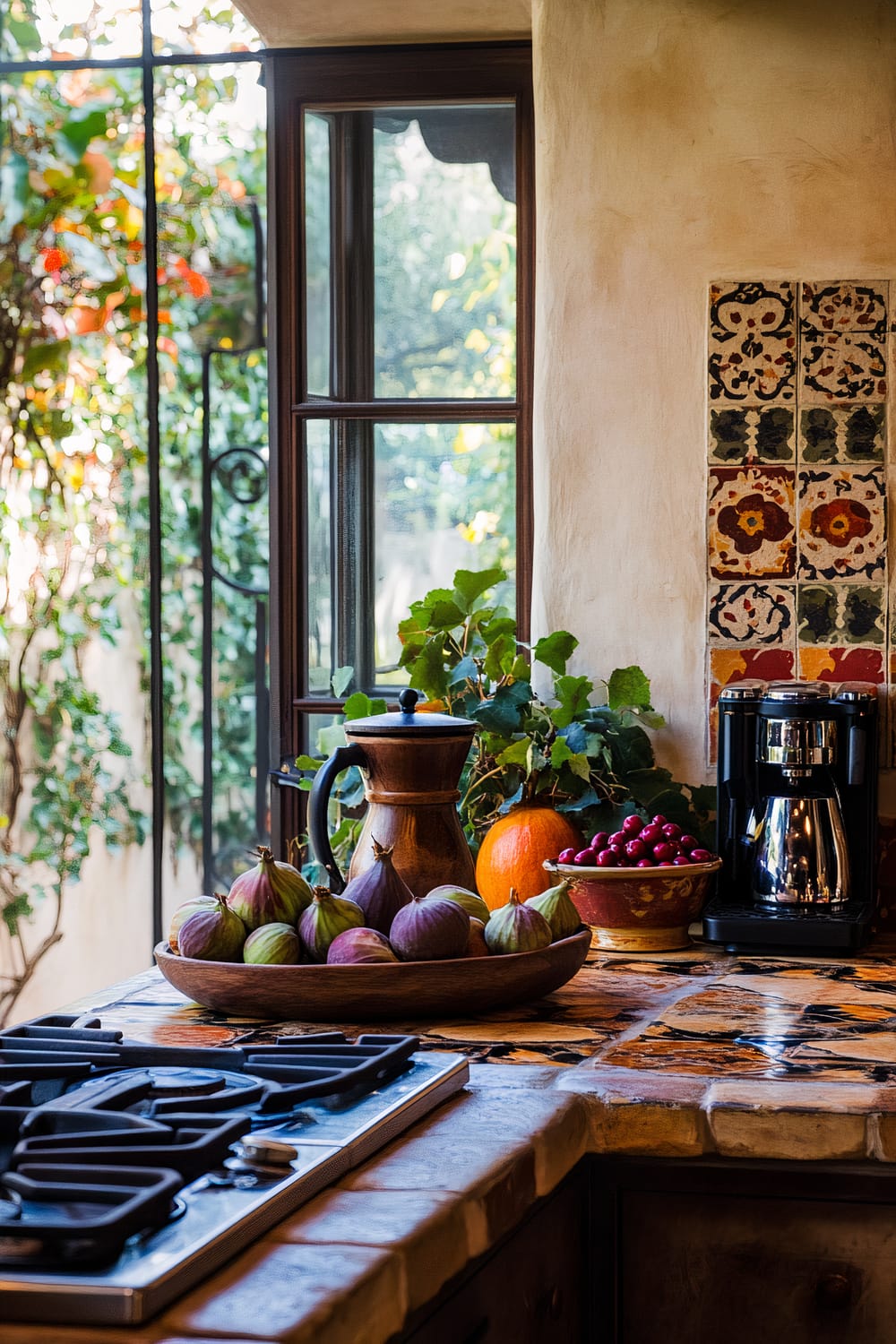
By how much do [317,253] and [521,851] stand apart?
997mm

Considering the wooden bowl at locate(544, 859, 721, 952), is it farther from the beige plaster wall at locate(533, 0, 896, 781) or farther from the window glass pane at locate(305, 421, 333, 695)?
the window glass pane at locate(305, 421, 333, 695)

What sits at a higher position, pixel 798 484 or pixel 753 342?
pixel 753 342

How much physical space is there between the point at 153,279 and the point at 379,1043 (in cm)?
159

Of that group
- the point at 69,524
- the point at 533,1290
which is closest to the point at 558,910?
the point at 533,1290

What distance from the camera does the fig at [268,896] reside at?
1.35m

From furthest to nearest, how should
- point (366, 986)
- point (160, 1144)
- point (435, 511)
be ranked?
point (435, 511), point (366, 986), point (160, 1144)

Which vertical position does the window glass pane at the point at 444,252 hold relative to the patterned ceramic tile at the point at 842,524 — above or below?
above

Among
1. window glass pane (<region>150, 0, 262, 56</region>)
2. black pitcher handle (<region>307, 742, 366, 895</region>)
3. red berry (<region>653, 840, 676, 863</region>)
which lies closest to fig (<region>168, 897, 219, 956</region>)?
black pitcher handle (<region>307, 742, 366, 895</region>)

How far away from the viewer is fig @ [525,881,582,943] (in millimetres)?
1373

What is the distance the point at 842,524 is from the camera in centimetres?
191

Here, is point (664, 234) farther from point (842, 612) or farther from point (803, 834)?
point (803, 834)

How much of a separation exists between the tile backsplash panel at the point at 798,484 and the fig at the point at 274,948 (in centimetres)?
82

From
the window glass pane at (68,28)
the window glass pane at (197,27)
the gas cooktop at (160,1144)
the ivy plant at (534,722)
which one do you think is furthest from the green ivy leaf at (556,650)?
the window glass pane at (68,28)

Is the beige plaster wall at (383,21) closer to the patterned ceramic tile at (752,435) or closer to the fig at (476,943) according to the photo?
the patterned ceramic tile at (752,435)
